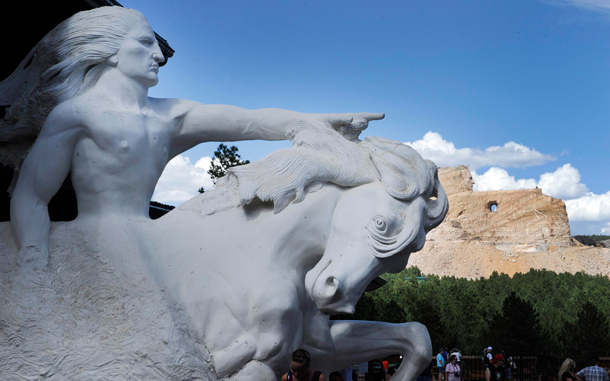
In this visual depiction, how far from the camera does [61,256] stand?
→ 238 cm

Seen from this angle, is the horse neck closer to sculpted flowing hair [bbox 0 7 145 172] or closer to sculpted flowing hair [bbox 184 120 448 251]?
sculpted flowing hair [bbox 184 120 448 251]

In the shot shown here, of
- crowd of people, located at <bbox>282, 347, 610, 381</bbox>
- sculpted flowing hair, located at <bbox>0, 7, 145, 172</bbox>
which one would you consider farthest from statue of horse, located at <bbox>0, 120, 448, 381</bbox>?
sculpted flowing hair, located at <bbox>0, 7, 145, 172</bbox>

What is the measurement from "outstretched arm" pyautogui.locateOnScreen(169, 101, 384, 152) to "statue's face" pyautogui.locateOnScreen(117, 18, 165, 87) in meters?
0.22

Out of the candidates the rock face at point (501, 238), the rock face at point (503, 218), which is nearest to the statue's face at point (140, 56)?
the rock face at point (501, 238)

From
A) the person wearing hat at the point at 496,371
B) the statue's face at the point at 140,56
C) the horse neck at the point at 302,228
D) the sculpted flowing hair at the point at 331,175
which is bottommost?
the person wearing hat at the point at 496,371

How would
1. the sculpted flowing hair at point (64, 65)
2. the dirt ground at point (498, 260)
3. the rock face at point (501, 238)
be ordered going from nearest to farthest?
the sculpted flowing hair at point (64, 65) < the dirt ground at point (498, 260) < the rock face at point (501, 238)

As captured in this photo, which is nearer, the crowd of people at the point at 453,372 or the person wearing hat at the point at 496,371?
the crowd of people at the point at 453,372

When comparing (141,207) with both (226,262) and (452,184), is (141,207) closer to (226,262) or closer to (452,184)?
(226,262)

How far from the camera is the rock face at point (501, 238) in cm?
5922

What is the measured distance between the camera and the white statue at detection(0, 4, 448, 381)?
7.18 ft

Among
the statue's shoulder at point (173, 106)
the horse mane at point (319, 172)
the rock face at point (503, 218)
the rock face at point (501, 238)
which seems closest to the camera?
the horse mane at point (319, 172)

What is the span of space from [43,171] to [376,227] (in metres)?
1.31

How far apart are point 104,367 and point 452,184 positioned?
7209cm

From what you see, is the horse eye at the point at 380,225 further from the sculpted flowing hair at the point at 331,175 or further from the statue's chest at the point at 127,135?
the statue's chest at the point at 127,135
